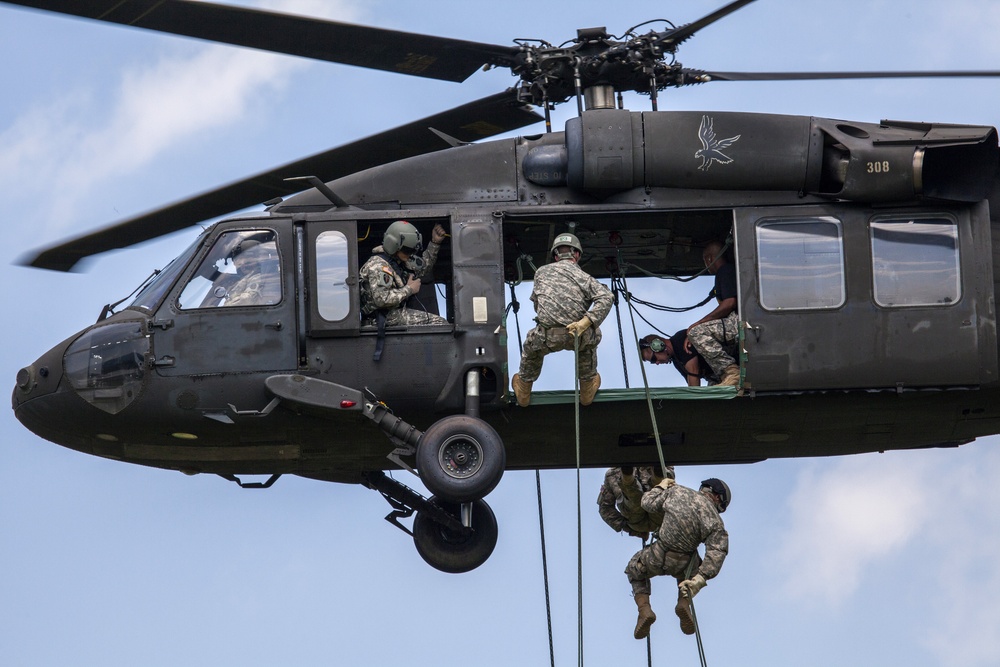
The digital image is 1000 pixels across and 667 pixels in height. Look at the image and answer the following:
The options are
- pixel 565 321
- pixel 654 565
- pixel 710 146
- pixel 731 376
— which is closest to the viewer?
pixel 565 321

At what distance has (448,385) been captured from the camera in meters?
14.1

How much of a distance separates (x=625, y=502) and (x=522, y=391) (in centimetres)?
230

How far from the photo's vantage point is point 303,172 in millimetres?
15250

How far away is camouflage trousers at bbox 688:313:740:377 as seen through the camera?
14.7 m

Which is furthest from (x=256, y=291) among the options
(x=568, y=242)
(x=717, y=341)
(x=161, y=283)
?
(x=717, y=341)

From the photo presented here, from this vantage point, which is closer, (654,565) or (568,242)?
(568,242)

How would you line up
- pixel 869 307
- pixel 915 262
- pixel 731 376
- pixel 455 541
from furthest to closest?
pixel 455 541
pixel 731 376
pixel 915 262
pixel 869 307

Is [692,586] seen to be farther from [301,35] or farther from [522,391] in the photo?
[301,35]

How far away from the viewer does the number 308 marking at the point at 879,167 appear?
14336mm

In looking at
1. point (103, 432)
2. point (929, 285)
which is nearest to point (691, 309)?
point (929, 285)

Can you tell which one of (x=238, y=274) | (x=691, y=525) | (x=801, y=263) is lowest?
(x=691, y=525)

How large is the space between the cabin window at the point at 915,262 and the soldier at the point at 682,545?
84.2 inches

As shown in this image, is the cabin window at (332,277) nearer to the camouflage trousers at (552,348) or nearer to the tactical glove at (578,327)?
the camouflage trousers at (552,348)

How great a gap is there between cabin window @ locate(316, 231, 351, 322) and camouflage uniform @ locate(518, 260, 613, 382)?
4.90 ft
